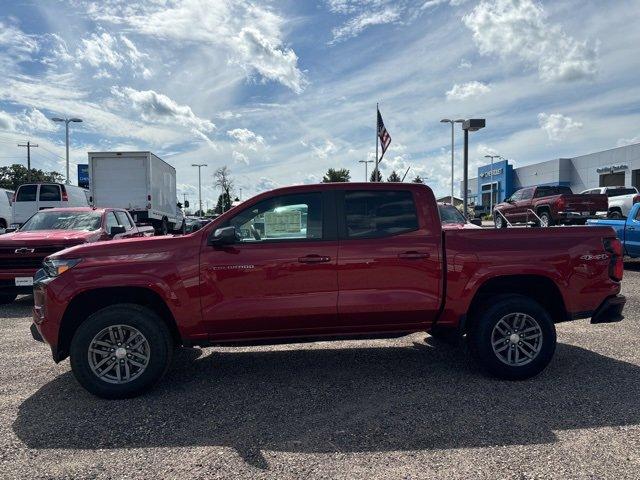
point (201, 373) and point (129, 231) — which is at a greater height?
point (129, 231)

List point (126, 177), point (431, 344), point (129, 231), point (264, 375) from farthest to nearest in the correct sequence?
point (126, 177)
point (129, 231)
point (431, 344)
point (264, 375)

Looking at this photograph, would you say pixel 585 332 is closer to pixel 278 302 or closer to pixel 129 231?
pixel 278 302

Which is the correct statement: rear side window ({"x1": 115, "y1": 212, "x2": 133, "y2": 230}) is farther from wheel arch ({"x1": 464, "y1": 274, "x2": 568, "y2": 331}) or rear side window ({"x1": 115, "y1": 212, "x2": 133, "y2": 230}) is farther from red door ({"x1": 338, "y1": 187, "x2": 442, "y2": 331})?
wheel arch ({"x1": 464, "y1": 274, "x2": 568, "y2": 331})

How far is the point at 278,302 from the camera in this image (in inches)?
177

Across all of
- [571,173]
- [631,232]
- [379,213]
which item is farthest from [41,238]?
[571,173]

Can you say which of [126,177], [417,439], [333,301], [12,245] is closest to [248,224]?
[333,301]

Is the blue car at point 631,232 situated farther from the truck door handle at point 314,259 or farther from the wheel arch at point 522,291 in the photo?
the truck door handle at point 314,259

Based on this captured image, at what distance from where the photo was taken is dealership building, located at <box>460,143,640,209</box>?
1603 inches

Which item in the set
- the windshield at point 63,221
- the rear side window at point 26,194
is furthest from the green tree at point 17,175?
the windshield at point 63,221

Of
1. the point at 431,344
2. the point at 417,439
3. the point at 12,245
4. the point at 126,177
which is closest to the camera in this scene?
the point at 417,439

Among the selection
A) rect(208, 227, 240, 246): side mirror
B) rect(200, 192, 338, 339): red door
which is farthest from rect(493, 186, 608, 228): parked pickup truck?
rect(208, 227, 240, 246): side mirror

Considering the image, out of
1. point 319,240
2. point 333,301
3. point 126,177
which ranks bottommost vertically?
point 333,301

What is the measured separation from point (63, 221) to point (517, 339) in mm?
8480

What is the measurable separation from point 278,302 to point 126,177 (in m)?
15.7
